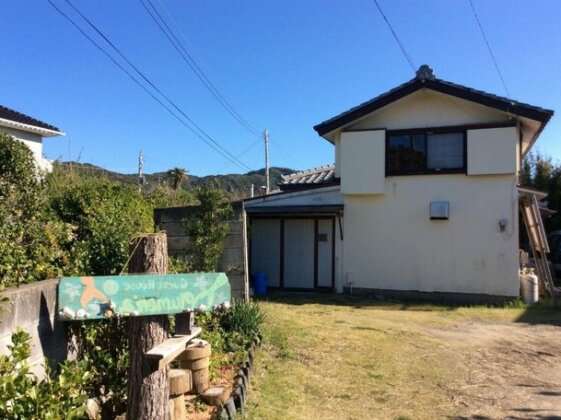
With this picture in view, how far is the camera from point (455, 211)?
12438 millimetres

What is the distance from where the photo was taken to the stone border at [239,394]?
4075 millimetres

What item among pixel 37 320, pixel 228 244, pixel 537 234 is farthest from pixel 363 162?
pixel 37 320

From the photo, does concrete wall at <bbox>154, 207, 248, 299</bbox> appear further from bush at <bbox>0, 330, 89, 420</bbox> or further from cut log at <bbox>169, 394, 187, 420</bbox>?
bush at <bbox>0, 330, 89, 420</bbox>

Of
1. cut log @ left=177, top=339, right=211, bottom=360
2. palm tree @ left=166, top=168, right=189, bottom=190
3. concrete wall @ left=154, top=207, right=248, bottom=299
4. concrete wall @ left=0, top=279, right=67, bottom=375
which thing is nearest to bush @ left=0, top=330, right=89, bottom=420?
concrete wall @ left=0, top=279, right=67, bottom=375

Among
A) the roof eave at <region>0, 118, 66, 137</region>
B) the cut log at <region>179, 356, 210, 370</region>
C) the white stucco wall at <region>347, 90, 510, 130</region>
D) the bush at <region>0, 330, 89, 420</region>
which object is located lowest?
the cut log at <region>179, 356, 210, 370</region>

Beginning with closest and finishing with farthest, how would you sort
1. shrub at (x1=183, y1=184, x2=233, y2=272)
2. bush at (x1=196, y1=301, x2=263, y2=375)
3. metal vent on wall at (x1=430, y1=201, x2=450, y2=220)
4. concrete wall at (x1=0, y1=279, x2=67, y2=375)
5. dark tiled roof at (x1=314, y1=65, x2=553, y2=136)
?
concrete wall at (x1=0, y1=279, x2=67, y2=375), bush at (x1=196, y1=301, x2=263, y2=375), shrub at (x1=183, y1=184, x2=233, y2=272), dark tiled roof at (x1=314, y1=65, x2=553, y2=136), metal vent on wall at (x1=430, y1=201, x2=450, y2=220)

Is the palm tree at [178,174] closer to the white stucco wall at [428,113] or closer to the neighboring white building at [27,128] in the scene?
the neighboring white building at [27,128]

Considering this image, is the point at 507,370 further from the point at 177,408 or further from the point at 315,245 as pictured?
the point at 315,245

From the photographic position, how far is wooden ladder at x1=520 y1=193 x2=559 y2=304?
1236 cm

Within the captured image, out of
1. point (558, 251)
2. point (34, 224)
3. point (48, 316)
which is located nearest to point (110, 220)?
point (34, 224)

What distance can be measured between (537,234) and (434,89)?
4573 mm

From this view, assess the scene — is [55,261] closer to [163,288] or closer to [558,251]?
[163,288]

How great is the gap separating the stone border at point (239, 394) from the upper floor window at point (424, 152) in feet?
27.0

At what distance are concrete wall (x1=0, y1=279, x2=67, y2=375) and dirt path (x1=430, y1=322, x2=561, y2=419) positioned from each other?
3692mm
